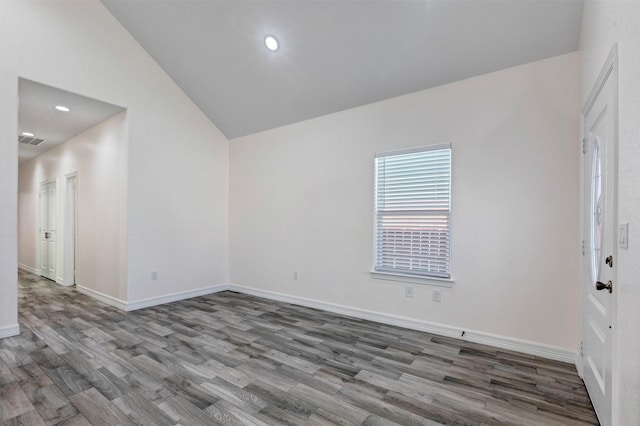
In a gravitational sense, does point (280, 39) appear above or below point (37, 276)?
above

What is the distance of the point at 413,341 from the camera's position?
3240 mm

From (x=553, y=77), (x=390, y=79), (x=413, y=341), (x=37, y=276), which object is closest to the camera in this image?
(x=553, y=77)

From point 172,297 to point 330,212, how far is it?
2779 millimetres

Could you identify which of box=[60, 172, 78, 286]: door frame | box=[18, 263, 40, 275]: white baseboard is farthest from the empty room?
box=[18, 263, 40, 275]: white baseboard

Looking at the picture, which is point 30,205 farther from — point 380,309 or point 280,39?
point 380,309

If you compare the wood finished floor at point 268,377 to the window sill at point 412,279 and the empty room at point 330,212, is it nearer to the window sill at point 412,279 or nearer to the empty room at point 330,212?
the empty room at point 330,212

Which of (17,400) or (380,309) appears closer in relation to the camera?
(17,400)

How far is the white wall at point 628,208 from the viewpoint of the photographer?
136 cm

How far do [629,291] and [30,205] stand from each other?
10.1 m

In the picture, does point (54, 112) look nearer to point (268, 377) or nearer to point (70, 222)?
point (70, 222)

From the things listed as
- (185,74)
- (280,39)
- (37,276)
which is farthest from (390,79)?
(37,276)

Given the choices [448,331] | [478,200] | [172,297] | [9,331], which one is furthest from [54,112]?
[448,331]

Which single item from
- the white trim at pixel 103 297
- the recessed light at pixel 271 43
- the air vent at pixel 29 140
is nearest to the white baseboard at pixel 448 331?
the white trim at pixel 103 297

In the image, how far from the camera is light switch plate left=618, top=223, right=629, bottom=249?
4.84 ft
